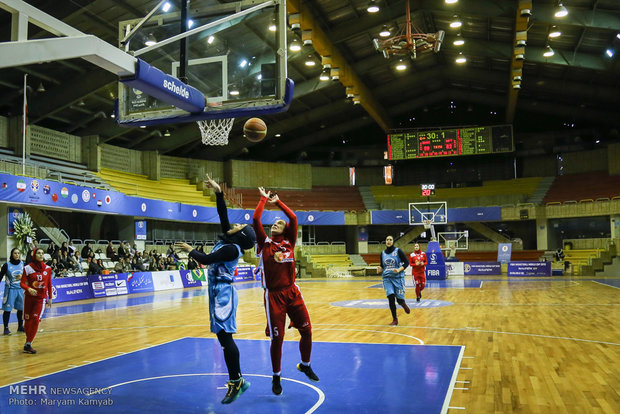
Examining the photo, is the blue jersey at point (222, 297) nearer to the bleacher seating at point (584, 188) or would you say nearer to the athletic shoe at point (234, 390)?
the athletic shoe at point (234, 390)

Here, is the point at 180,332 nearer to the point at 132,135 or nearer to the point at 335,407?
the point at 335,407

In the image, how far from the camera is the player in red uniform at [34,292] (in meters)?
8.45

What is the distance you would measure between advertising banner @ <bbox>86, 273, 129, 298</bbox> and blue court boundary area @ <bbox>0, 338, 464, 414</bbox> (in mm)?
11774

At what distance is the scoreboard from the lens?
104 ft

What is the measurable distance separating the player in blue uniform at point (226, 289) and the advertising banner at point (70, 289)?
13.5m

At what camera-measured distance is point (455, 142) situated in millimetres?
31953

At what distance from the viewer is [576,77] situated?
27.4m

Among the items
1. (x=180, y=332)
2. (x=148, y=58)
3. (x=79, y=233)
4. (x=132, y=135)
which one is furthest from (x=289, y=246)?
(x=132, y=135)

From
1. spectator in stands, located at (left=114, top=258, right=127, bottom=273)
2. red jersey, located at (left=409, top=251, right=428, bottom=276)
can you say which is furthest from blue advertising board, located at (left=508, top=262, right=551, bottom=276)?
spectator in stands, located at (left=114, top=258, right=127, bottom=273)

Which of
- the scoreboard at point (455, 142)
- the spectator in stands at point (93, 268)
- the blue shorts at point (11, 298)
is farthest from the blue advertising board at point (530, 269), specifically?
the blue shorts at point (11, 298)

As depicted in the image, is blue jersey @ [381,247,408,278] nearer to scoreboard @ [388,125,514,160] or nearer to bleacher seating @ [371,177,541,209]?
scoreboard @ [388,125,514,160]

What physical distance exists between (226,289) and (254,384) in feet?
4.39

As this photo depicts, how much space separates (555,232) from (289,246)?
111ft

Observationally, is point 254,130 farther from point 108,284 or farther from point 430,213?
point 430,213
